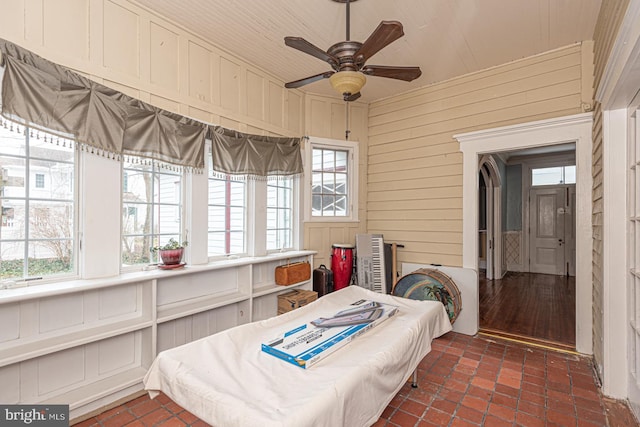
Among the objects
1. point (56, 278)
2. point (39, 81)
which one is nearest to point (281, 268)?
point (56, 278)

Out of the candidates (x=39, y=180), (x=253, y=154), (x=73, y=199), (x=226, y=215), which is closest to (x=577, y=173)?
(x=253, y=154)

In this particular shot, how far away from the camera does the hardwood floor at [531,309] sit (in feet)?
11.9

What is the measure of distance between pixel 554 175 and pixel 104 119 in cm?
894

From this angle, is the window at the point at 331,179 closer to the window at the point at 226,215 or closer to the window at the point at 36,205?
the window at the point at 226,215

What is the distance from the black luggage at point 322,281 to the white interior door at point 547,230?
6.17 metres

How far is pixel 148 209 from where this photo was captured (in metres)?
2.82

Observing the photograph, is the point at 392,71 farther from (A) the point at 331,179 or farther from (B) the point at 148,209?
(B) the point at 148,209

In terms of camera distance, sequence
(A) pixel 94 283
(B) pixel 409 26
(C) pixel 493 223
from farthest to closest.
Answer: (C) pixel 493 223, (B) pixel 409 26, (A) pixel 94 283

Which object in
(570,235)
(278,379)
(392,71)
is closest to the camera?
(278,379)

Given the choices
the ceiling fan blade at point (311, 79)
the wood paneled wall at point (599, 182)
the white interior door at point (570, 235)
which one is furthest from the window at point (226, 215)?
the white interior door at point (570, 235)

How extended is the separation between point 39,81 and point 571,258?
9469mm

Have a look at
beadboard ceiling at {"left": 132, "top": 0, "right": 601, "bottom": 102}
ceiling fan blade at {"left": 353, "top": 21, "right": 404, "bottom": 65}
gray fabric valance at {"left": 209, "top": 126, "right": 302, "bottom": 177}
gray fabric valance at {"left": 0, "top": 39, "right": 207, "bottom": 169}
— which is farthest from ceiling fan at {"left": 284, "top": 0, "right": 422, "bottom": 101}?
gray fabric valance at {"left": 0, "top": 39, "right": 207, "bottom": 169}

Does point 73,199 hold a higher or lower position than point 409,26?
lower

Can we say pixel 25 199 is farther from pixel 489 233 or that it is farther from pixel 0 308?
pixel 489 233
